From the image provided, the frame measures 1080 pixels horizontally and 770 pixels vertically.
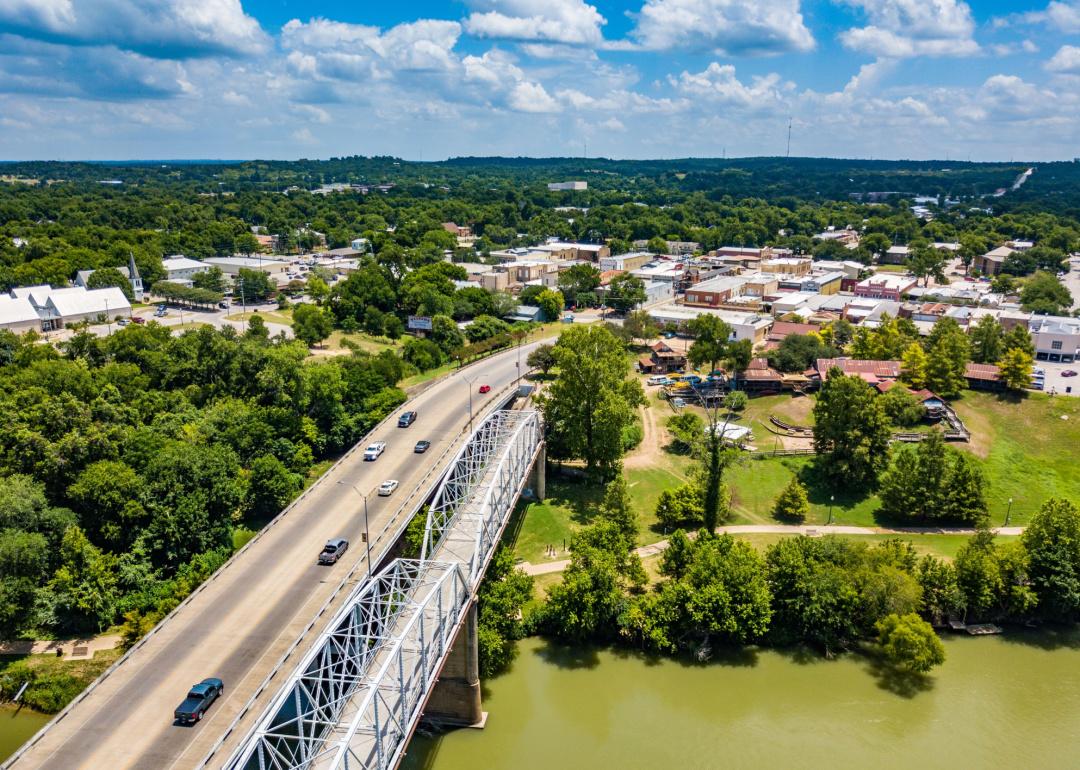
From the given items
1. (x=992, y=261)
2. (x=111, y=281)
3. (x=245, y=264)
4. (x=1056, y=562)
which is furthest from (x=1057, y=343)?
(x=111, y=281)

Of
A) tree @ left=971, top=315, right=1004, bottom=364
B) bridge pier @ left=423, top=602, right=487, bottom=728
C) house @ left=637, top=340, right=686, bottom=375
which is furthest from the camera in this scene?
house @ left=637, top=340, right=686, bottom=375

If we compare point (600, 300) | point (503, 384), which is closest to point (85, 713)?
point (503, 384)

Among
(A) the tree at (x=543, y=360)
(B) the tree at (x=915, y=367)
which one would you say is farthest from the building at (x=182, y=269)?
(B) the tree at (x=915, y=367)

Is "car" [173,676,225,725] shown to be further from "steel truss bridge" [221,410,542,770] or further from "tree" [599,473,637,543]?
"tree" [599,473,637,543]

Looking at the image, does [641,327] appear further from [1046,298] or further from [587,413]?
[1046,298]

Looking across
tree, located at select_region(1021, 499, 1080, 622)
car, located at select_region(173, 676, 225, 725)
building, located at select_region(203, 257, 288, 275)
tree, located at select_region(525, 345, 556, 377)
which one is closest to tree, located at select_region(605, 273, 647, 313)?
tree, located at select_region(525, 345, 556, 377)
